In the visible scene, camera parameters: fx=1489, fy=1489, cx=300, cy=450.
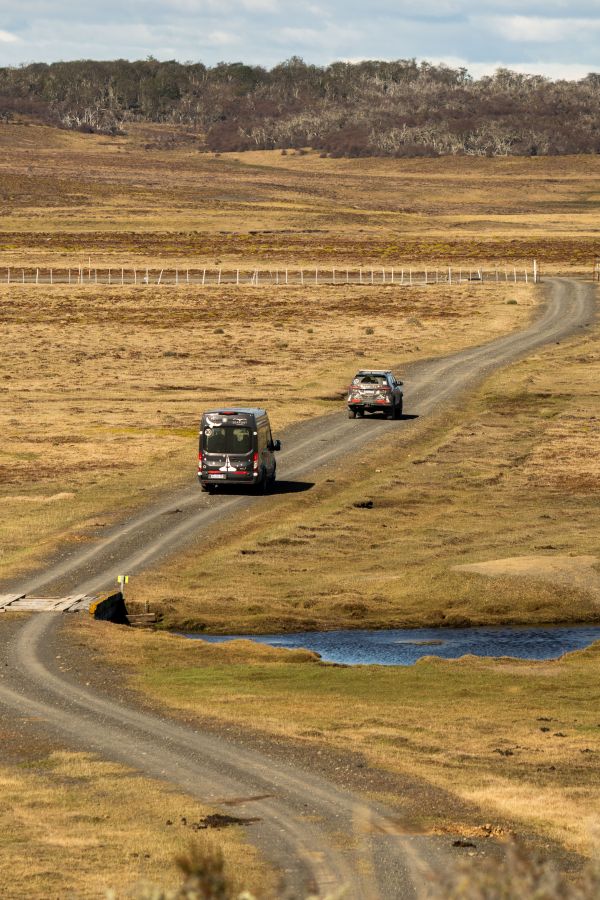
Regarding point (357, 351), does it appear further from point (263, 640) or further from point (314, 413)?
point (263, 640)

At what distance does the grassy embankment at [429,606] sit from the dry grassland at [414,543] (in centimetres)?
10

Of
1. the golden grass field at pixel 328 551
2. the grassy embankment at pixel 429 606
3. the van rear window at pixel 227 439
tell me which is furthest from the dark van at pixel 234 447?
the golden grass field at pixel 328 551

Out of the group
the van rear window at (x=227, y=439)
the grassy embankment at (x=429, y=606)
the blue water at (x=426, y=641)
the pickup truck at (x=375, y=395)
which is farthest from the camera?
the pickup truck at (x=375, y=395)

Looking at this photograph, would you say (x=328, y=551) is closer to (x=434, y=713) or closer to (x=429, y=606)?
(x=429, y=606)

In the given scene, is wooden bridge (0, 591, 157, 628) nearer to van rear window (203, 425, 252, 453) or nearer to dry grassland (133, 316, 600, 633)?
dry grassland (133, 316, 600, 633)

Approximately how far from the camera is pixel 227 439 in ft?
188

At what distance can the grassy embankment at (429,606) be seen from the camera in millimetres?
28047

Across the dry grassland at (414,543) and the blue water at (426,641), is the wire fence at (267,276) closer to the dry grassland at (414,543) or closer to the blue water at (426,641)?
the dry grassland at (414,543)

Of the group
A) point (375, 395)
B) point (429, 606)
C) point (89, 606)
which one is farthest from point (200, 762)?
point (375, 395)

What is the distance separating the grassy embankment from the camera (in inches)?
1104

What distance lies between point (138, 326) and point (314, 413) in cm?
4679

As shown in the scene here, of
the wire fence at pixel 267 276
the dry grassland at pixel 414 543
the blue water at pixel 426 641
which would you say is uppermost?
the wire fence at pixel 267 276

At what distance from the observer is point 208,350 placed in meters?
110

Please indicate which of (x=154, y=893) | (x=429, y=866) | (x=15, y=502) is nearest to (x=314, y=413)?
(x=15, y=502)
